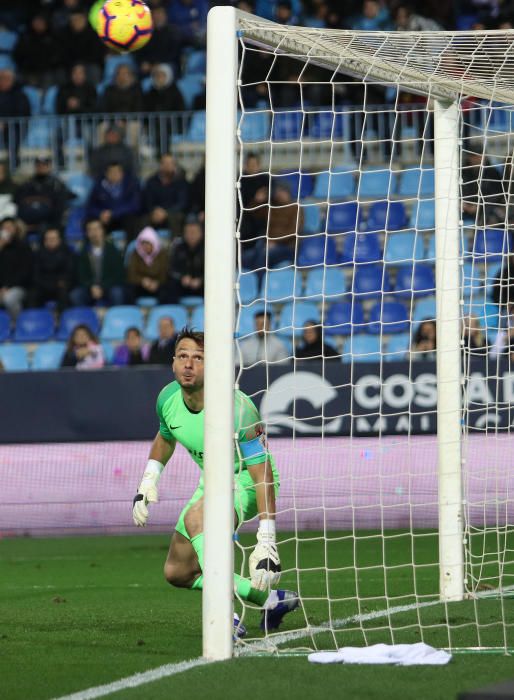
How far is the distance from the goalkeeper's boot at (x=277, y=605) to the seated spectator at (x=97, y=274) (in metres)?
10.4

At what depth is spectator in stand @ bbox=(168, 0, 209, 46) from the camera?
66.6 feet

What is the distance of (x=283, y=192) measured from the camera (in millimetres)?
16938

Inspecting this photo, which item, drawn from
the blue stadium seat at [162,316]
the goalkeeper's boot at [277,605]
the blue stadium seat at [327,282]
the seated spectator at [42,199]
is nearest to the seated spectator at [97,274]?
the blue stadium seat at [162,316]

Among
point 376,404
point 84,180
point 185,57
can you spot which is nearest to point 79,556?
point 376,404

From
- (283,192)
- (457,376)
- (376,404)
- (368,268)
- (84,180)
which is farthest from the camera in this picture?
(84,180)

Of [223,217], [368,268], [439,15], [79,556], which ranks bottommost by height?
[79,556]

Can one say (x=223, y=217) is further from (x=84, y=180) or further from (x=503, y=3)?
(x=503, y=3)

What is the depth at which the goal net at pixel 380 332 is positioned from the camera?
23.9 ft

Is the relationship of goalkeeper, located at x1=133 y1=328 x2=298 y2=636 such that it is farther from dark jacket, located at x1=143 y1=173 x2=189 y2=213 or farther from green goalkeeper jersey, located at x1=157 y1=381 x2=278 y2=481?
dark jacket, located at x1=143 y1=173 x2=189 y2=213

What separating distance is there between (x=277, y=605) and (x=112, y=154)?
40.2 feet

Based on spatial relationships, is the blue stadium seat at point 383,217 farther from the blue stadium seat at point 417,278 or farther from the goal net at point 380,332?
the blue stadium seat at point 417,278

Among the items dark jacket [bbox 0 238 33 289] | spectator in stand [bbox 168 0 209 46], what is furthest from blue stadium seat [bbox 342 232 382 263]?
spectator in stand [bbox 168 0 209 46]

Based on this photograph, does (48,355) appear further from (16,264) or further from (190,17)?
(190,17)

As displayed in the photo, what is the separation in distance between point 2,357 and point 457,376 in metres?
9.48
